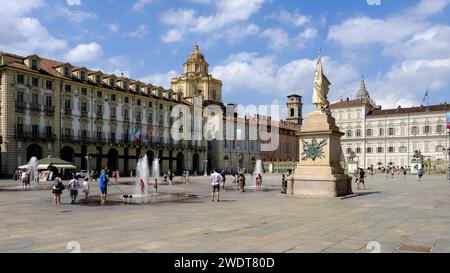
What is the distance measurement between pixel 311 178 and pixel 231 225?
10657mm

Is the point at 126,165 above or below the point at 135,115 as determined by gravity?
below

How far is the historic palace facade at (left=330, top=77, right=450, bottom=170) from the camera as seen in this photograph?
10075 cm

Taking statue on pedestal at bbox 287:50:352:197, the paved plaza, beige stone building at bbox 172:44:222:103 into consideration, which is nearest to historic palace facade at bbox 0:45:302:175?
beige stone building at bbox 172:44:222:103

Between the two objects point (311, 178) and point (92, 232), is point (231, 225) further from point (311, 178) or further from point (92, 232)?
point (311, 178)

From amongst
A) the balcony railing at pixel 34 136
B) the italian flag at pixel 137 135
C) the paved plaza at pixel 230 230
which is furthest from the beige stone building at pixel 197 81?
the paved plaza at pixel 230 230

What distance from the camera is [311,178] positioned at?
2169cm

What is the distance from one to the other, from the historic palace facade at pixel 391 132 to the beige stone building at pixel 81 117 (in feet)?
164

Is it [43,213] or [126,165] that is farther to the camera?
[126,165]

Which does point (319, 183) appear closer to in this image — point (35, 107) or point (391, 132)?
point (35, 107)

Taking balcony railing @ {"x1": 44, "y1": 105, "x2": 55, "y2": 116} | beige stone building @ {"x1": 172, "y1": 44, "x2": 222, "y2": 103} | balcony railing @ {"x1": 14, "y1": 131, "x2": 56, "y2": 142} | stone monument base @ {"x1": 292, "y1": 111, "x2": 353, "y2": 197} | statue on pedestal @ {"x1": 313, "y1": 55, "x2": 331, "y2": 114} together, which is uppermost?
beige stone building @ {"x1": 172, "y1": 44, "x2": 222, "y2": 103}

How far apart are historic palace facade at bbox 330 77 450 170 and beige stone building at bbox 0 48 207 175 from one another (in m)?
50.1

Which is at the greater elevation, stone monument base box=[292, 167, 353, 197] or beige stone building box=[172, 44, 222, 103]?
beige stone building box=[172, 44, 222, 103]

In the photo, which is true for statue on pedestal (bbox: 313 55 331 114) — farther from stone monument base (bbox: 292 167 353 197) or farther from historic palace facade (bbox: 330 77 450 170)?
historic palace facade (bbox: 330 77 450 170)
